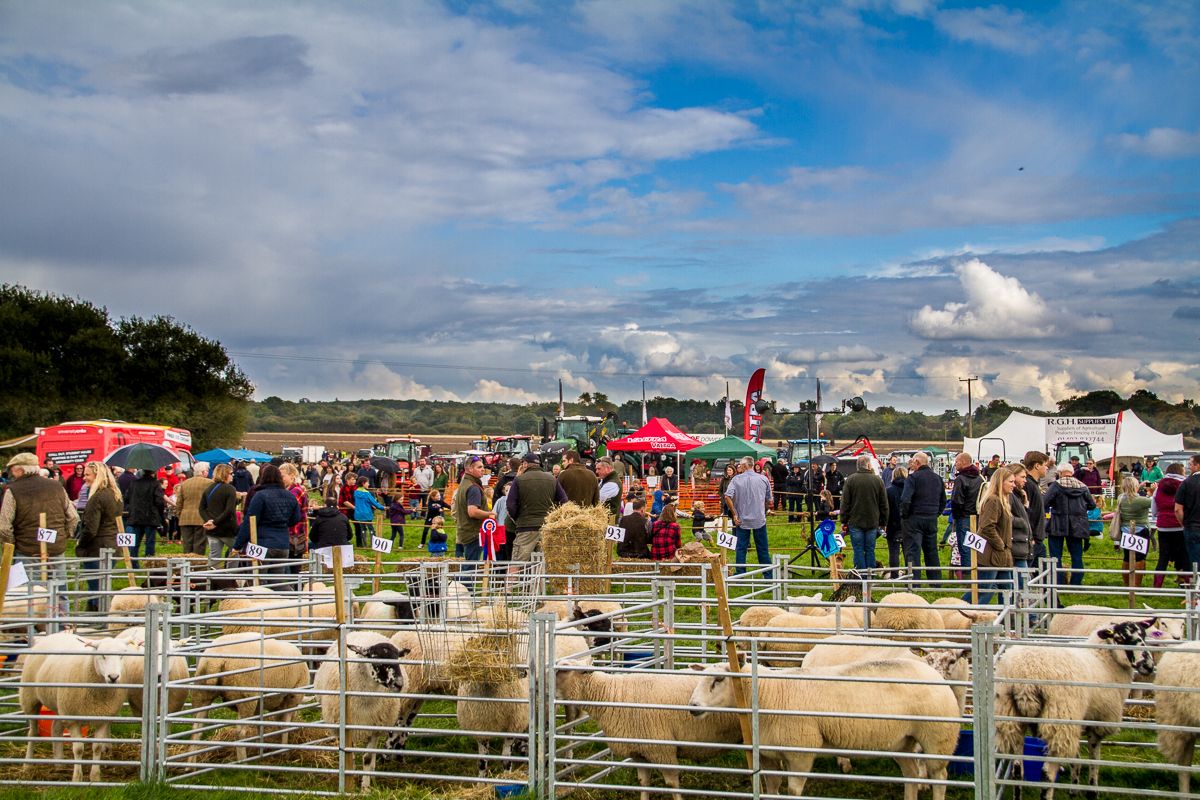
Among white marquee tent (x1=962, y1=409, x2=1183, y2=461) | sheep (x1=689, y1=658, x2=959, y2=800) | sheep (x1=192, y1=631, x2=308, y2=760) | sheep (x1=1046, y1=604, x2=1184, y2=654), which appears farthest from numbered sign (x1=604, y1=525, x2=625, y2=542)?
white marquee tent (x1=962, y1=409, x2=1183, y2=461)

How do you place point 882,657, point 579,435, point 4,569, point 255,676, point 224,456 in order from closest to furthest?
point 882,657 → point 4,569 → point 255,676 → point 224,456 → point 579,435

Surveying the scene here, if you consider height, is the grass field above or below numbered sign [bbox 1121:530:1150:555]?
below

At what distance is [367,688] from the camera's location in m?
7.57

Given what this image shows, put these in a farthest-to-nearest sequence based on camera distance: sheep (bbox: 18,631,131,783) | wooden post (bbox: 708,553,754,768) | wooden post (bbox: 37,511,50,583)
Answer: wooden post (bbox: 37,511,50,583)
sheep (bbox: 18,631,131,783)
wooden post (bbox: 708,553,754,768)

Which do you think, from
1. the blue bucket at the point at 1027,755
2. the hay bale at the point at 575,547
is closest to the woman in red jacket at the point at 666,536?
the hay bale at the point at 575,547

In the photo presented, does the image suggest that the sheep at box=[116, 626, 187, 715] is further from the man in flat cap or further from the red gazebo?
the red gazebo

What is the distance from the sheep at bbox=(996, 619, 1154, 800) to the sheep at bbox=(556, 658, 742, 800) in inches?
71.1

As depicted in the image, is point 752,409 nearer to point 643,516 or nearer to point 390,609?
point 643,516

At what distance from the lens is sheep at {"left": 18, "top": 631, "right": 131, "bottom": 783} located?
7691mm

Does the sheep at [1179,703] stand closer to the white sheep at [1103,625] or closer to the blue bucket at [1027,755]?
the white sheep at [1103,625]

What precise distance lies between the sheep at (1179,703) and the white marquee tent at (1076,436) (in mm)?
37241

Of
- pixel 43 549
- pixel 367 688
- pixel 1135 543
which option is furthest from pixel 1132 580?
pixel 43 549

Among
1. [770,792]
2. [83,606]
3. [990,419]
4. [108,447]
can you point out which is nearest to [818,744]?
[770,792]

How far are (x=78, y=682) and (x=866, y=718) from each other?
579 cm
